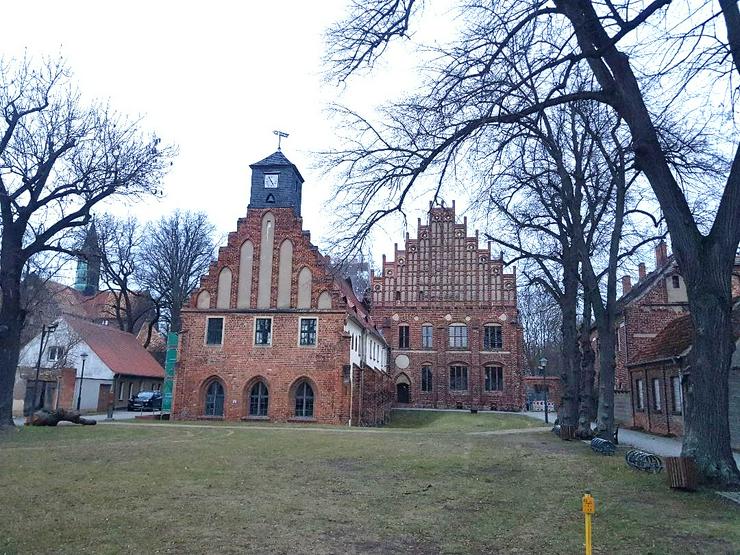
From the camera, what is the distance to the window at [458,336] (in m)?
47.8

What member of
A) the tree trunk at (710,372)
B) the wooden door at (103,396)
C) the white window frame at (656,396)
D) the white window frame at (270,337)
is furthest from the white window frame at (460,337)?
the tree trunk at (710,372)

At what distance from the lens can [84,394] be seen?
3747cm

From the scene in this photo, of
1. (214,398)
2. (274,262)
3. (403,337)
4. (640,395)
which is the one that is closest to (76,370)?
(214,398)

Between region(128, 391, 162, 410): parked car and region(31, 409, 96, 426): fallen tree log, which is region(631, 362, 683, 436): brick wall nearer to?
region(31, 409, 96, 426): fallen tree log

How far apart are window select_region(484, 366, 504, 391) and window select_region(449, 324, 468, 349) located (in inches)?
107

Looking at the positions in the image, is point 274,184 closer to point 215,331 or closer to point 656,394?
point 215,331

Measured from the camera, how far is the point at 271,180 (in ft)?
108

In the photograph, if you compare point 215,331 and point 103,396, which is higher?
point 215,331

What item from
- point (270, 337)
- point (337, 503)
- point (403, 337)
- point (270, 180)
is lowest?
point (337, 503)

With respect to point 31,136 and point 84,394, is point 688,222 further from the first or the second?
point 84,394

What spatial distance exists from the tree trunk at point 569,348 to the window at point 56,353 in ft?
96.3

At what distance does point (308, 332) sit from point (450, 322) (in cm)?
2050

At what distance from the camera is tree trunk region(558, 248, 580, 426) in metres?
21.6

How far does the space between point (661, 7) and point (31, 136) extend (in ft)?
64.0
